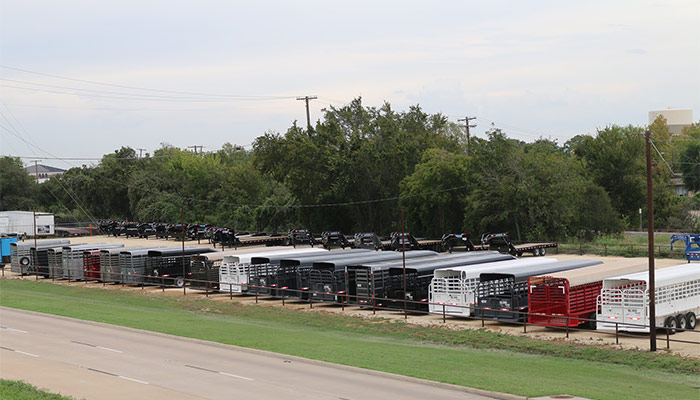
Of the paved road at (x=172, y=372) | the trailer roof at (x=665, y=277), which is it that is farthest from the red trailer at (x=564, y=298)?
the paved road at (x=172, y=372)

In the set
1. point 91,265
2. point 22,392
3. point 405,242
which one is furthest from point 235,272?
point 22,392

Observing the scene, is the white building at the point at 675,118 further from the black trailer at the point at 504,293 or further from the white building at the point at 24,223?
the black trailer at the point at 504,293

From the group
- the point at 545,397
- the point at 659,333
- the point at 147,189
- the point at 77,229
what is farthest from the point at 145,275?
the point at 147,189

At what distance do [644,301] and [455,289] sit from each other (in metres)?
8.93

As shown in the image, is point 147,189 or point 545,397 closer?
point 545,397

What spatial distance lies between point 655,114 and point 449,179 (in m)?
121

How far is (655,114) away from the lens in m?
177

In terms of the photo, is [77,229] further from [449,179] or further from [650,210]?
[650,210]

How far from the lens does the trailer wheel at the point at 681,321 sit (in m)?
29.2

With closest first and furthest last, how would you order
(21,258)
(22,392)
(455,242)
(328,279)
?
(22,392), (328,279), (21,258), (455,242)

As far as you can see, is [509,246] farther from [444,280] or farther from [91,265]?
[91,265]

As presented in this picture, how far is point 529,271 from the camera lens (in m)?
34.3

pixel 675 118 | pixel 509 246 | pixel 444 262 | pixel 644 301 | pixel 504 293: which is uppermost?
pixel 675 118

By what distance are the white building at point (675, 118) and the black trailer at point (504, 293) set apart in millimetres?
157433
